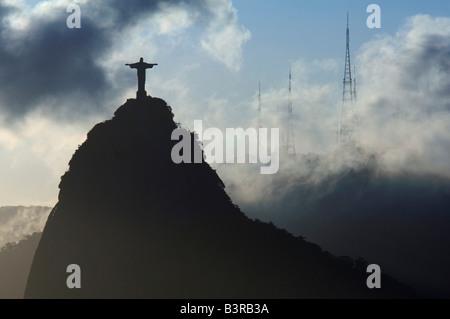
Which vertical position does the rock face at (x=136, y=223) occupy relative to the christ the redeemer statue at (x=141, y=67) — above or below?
below

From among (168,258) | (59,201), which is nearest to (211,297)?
(168,258)

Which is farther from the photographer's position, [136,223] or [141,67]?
[136,223]

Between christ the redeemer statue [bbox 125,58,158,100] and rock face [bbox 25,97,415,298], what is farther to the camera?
rock face [bbox 25,97,415,298]

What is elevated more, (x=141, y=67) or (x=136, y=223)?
(x=141, y=67)

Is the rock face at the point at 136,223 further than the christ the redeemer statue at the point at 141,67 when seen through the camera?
Yes
